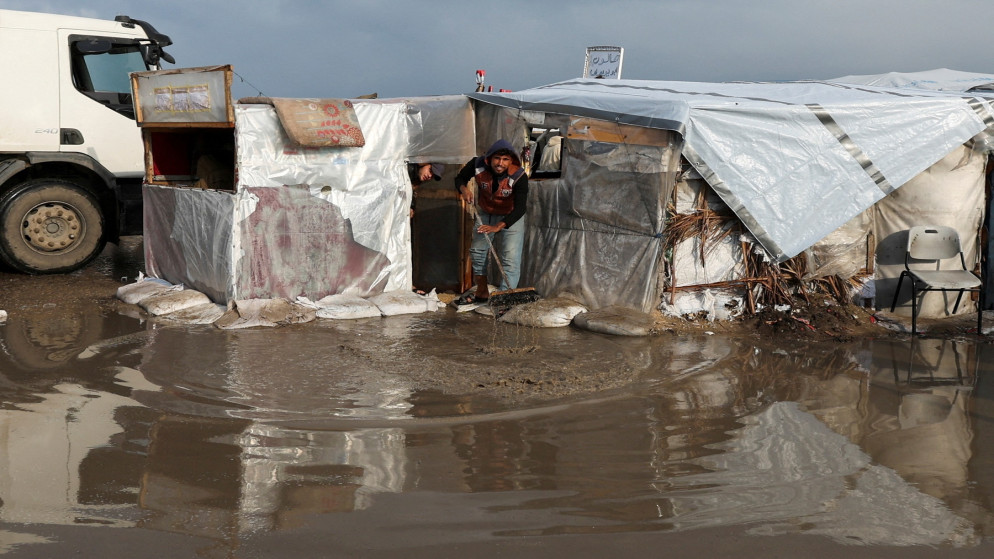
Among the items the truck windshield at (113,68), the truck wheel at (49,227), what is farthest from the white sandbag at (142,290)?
the truck windshield at (113,68)

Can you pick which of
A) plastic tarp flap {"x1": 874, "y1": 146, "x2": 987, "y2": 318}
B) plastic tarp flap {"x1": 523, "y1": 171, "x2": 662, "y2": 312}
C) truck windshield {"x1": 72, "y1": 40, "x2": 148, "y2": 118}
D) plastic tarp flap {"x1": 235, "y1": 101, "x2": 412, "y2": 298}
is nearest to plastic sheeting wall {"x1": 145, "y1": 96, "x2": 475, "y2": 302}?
plastic tarp flap {"x1": 235, "y1": 101, "x2": 412, "y2": 298}

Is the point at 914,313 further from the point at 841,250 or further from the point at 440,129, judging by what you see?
the point at 440,129

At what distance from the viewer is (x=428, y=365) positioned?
20.7 ft

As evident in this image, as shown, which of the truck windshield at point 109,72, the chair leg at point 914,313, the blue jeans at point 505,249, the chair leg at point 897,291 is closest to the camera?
the chair leg at point 914,313

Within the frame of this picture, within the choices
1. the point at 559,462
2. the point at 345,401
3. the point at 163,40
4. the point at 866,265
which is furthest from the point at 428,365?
the point at 163,40

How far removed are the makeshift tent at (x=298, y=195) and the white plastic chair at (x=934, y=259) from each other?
4.26m

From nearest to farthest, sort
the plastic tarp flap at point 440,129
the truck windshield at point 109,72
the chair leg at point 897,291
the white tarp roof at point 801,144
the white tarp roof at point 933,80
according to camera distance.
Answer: the white tarp roof at point 801,144
the chair leg at point 897,291
the plastic tarp flap at point 440,129
the truck windshield at point 109,72
the white tarp roof at point 933,80

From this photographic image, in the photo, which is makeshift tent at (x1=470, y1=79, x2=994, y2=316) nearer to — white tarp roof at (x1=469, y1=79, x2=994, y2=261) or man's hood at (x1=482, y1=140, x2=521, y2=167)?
white tarp roof at (x1=469, y1=79, x2=994, y2=261)

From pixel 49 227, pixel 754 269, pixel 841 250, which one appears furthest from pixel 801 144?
pixel 49 227

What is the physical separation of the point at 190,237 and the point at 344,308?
5.74 ft

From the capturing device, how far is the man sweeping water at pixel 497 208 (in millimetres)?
8117

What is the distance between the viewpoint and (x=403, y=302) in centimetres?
827

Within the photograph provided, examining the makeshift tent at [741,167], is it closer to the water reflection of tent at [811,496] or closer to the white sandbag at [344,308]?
the white sandbag at [344,308]

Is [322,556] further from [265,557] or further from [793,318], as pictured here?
[793,318]
